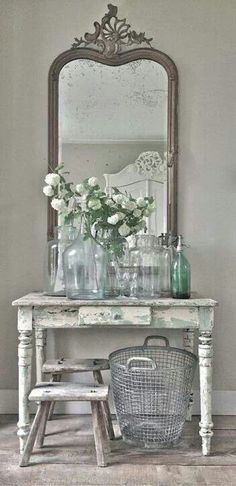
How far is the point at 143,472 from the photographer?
2.28 meters

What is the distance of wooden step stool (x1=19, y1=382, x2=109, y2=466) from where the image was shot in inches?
88.4

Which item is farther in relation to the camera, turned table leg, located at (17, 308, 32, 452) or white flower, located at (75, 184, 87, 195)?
white flower, located at (75, 184, 87, 195)

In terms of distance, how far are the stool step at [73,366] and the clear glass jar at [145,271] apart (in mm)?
381

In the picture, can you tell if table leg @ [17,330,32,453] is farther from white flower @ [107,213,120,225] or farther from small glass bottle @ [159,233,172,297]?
small glass bottle @ [159,233,172,297]

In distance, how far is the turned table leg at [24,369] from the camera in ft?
7.98

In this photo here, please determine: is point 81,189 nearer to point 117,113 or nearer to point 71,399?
point 117,113

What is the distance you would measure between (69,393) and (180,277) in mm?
793

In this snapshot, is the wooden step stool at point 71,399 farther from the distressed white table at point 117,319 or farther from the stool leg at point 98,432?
the distressed white table at point 117,319

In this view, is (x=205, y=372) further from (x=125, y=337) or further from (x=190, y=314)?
(x=125, y=337)

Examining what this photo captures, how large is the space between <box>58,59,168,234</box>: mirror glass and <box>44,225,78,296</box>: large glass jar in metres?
0.38

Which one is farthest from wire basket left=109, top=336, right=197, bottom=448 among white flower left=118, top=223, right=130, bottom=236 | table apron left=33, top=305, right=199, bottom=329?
white flower left=118, top=223, right=130, bottom=236

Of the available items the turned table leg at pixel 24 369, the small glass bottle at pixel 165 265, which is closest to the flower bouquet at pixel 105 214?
the small glass bottle at pixel 165 265

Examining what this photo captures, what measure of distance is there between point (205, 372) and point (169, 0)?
81.4 inches

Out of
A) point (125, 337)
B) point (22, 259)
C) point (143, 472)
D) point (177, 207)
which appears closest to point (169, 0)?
point (177, 207)
